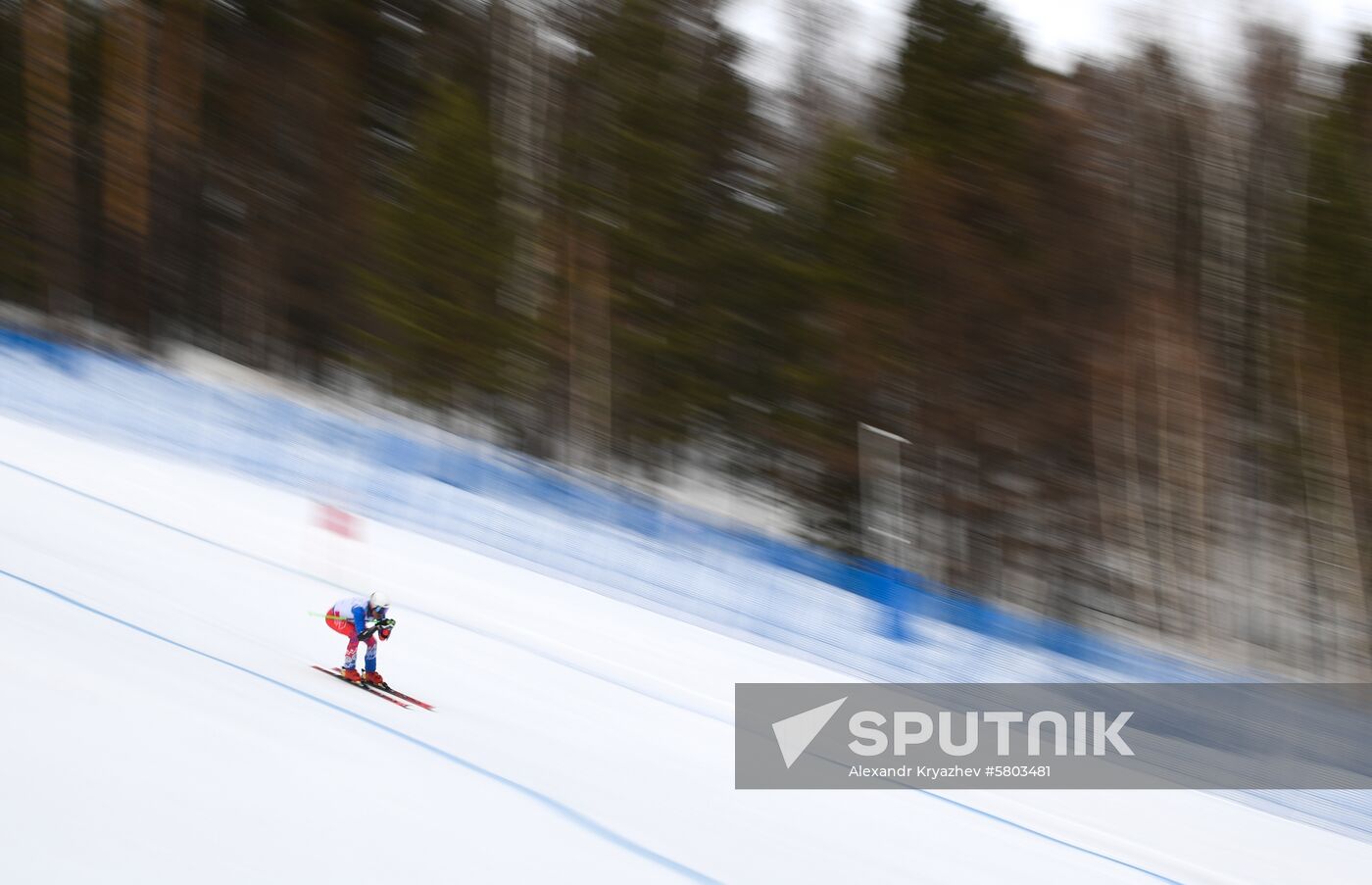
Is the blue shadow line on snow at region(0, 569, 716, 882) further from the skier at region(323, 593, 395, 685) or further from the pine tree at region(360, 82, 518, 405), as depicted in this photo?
the pine tree at region(360, 82, 518, 405)

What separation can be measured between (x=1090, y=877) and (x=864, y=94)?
934cm

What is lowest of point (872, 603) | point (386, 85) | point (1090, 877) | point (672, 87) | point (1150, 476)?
point (1090, 877)

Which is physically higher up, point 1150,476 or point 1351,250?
point 1351,250

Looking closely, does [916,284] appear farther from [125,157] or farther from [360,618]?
[125,157]

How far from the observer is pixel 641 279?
454 inches

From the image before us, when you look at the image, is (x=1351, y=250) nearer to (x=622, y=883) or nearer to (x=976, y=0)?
(x=976, y=0)

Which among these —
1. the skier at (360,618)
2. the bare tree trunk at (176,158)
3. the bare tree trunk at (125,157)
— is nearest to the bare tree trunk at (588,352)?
the bare tree trunk at (176,158)

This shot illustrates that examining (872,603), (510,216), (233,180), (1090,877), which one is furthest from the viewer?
(233,180)

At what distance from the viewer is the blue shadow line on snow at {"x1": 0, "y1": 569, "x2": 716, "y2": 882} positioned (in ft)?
10.4

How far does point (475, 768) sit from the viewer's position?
3.45 metres

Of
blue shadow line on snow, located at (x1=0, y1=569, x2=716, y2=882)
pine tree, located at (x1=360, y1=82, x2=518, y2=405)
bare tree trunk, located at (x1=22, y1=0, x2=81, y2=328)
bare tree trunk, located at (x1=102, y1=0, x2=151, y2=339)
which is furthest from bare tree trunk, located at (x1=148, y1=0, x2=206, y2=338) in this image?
blue shadow line on snow, located at (x1=0, y1=569, x2=716, y2=882)

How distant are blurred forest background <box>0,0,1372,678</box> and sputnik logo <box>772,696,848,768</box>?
19.1 feet

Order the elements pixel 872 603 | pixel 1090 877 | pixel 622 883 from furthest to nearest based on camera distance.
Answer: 1. pixel 872 603
2. pixel 1090 877
3. pixel 622 883

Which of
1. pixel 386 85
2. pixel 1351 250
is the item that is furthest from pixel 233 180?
pixel 1351 250
